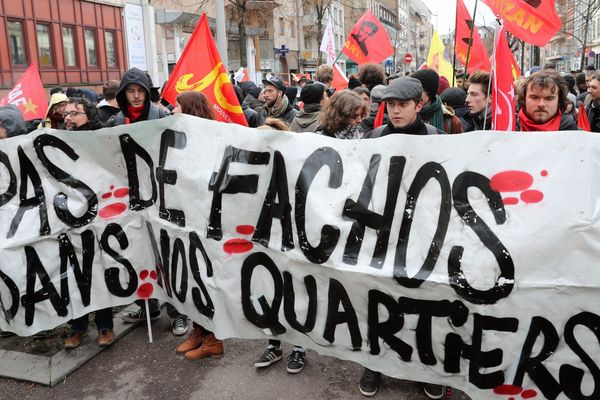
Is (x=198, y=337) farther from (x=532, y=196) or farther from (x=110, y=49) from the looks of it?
(x=110, y=49)

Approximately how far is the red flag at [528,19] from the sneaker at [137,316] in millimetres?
4253

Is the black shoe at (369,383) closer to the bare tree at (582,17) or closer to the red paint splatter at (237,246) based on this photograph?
the red paint splatter at (237,246)

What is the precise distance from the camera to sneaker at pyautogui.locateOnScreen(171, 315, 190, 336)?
4.13 meters

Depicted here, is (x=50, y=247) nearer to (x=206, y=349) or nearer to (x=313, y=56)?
(x=206, y=349)

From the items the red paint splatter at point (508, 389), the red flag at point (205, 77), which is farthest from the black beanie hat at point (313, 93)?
the red paint splatter at point (508, 389)

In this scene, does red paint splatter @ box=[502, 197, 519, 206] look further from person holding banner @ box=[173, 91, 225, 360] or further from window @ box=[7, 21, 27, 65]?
window @ box=[7, 21, 27, 65]

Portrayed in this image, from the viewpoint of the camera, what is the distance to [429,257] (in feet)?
8.84

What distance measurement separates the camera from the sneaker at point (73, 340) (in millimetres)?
3906

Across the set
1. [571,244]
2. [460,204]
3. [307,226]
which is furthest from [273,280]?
[571,244]

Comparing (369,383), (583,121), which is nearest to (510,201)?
(369,383)

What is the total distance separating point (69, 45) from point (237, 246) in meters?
22.2

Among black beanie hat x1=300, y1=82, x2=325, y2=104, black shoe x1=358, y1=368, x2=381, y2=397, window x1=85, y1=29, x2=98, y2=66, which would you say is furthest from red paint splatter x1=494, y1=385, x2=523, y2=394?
window x1=85, y1=29, x2=98, y2=66

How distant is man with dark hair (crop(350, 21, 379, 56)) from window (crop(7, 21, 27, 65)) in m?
14.0

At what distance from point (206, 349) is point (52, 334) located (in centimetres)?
126
